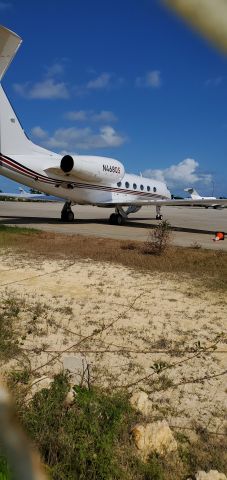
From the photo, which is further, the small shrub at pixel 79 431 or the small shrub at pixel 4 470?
the small shrub at pixel 79 431

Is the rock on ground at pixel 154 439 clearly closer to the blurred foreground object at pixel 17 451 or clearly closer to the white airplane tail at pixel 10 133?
the blurred foreground object at pixel 17 451

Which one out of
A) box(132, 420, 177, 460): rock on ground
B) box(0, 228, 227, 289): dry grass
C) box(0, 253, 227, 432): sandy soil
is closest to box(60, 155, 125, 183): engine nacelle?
box(0, 228, 227, 289): dry grass

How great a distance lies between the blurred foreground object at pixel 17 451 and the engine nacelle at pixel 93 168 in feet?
70.5

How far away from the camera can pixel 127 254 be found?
1281cm

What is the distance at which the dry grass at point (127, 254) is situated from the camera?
10516 millimetres

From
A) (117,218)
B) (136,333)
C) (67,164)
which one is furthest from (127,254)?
(117,218)

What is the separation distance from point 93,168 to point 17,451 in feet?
75.0

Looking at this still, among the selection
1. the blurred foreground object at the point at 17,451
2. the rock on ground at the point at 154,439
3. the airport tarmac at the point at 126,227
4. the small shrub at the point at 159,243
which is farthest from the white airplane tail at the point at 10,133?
the blurred foreground object at the point at 17,451

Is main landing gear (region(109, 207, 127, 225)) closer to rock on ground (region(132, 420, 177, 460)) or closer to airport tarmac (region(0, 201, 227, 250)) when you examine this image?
airport tarmac (region(0, 201, 227, 250))

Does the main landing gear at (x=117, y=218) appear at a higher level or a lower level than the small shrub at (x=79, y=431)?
higher

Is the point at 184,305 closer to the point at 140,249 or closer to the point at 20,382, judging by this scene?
the point at 20,382

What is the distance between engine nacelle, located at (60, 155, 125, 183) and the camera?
2225 cm

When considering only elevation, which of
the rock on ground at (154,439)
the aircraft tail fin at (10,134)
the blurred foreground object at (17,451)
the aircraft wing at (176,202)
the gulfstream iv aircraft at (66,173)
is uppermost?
the aircraft tail fin at (10,134)

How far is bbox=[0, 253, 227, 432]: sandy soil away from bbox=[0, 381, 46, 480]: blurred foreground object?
286 centimetres
